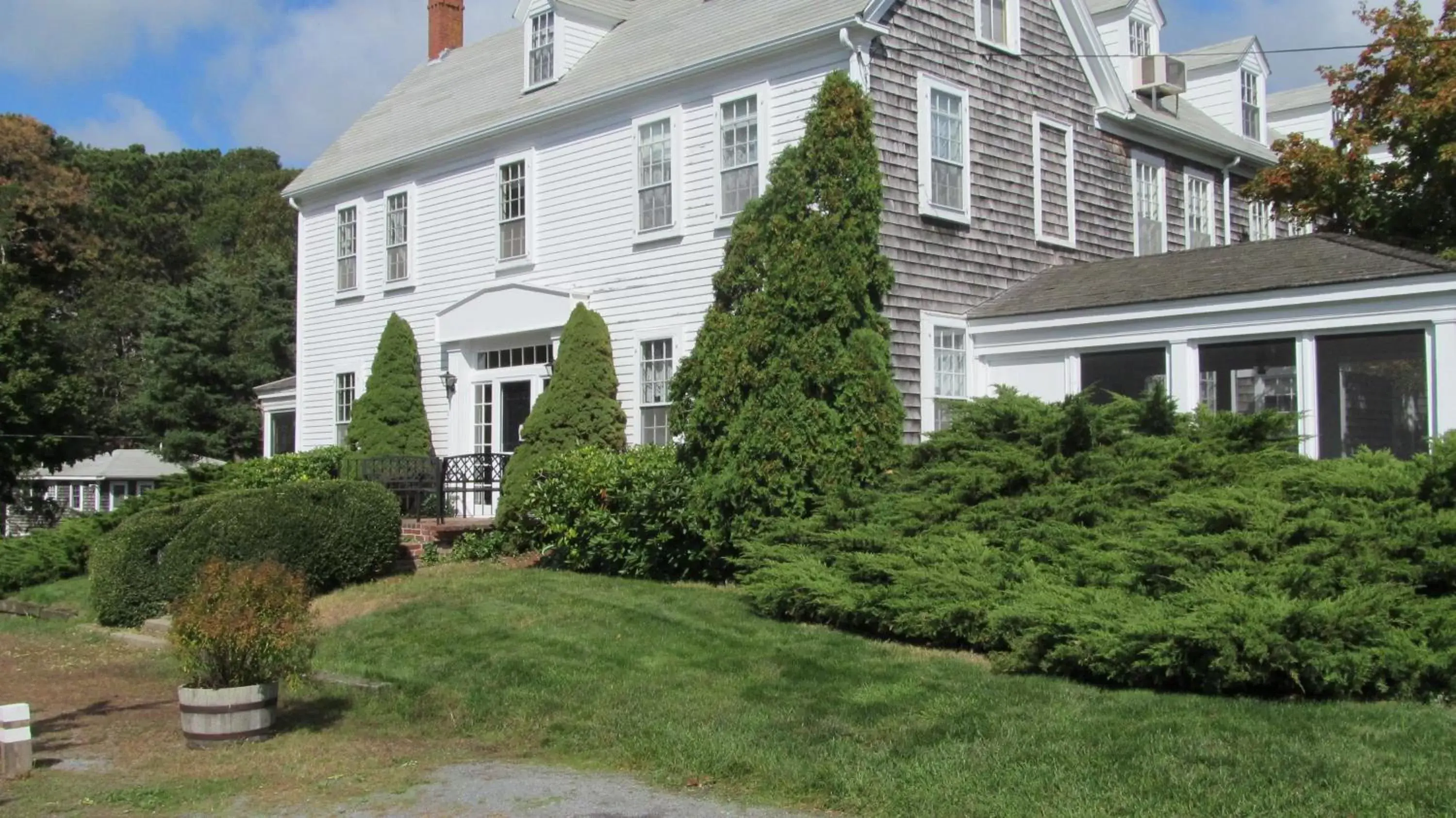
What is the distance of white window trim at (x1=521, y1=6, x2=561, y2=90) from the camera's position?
66.1 feet

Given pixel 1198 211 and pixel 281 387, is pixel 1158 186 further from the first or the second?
pixel 281 387

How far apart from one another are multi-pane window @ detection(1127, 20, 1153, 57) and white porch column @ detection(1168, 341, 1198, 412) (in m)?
8.20

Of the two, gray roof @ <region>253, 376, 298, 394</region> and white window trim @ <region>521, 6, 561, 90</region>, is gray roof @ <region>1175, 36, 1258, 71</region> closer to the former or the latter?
white window trim @ <region>521, 6, 561, 90</region>

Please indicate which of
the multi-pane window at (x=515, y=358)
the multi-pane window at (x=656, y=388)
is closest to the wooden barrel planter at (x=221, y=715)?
the multi-pane window at (x=656, y=388)

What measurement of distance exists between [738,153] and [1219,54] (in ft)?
37.6

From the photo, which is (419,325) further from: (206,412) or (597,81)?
(206,412)

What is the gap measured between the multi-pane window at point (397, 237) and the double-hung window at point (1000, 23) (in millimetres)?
9691

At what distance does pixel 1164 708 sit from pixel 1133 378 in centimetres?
943

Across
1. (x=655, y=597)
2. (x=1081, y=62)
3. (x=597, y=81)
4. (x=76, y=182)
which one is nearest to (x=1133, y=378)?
(x=1081, y=62)

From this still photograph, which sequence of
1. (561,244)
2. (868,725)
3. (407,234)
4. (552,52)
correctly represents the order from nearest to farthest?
(868,725), (561,244), (552,52), (407,234)

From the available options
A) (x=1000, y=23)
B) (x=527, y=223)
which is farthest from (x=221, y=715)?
(x=1000, y=23)

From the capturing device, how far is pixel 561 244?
19188mm

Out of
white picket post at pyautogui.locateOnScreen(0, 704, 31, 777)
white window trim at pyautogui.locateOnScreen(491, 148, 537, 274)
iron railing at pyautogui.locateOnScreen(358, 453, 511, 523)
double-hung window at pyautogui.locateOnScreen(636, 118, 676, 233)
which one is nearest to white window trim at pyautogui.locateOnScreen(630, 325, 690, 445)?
double-hung window at pyautogui.locateOnScreen(636, 118, 676, 233)

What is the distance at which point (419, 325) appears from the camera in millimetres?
21688
